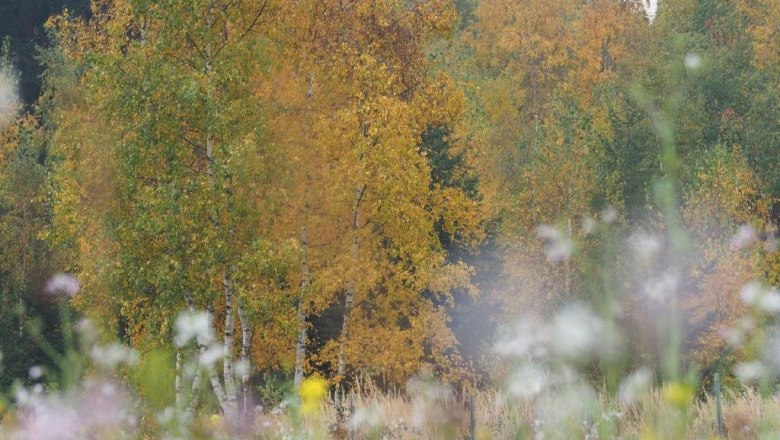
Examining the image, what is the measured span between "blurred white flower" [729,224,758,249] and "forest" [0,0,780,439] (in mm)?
106

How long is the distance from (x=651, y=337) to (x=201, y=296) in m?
8.43

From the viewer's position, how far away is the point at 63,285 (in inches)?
1023

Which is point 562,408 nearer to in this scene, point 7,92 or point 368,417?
point 368,417

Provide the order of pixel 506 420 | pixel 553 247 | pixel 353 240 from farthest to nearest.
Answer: pixel 553 247
pixel 353 240
pixel 506 420

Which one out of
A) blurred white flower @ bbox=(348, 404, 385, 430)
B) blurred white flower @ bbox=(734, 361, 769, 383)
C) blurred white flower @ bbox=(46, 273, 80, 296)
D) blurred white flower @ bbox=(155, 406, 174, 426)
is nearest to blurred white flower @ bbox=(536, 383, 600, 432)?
blurred white flower @ bbox=(734, 361, 769, 383)

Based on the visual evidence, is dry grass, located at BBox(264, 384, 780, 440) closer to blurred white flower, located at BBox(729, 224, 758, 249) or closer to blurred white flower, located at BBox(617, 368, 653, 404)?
blurred white flower, located at BBox(617, 368, 653, 404)

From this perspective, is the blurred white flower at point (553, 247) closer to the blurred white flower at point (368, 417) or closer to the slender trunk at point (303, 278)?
the slender trunk at point (303, 278)

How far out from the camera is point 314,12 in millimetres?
18781

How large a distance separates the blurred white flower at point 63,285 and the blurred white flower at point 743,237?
53.0 feet

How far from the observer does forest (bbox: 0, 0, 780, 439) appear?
357 inches

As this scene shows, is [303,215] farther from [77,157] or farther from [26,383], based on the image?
[26,383]

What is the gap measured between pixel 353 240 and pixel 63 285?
36.0ft

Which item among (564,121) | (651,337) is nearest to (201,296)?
(651,337)

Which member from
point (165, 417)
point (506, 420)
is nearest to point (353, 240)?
point (506, 420)
